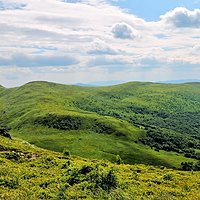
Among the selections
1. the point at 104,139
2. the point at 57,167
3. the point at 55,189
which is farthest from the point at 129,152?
the point at 55,189

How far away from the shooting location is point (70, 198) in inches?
1236

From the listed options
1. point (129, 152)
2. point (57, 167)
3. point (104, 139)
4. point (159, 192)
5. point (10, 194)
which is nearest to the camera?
point (10, 194)

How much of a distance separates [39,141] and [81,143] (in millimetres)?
23784

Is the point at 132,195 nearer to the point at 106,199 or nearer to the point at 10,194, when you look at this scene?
the point at 106,199

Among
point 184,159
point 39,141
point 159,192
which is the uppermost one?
point 159,192

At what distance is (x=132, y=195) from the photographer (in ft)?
114

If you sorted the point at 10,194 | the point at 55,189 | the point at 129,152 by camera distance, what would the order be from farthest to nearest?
the point at 129,152, the point at 55,189, the point at 10,194

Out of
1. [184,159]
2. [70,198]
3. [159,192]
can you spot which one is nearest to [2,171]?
[70,198]

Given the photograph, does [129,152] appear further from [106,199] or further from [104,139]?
[106,199]

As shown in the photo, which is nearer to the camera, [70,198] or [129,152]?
[70,198]

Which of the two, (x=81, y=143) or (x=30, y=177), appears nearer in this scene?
(x=30, y=177)

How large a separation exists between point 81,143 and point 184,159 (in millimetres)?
59621

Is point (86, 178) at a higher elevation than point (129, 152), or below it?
higher

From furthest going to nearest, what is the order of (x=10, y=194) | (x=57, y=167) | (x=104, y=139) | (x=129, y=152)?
(x=104, y=139), (x=129, y=152), (x=57, y=167), (x=10, y=194)
